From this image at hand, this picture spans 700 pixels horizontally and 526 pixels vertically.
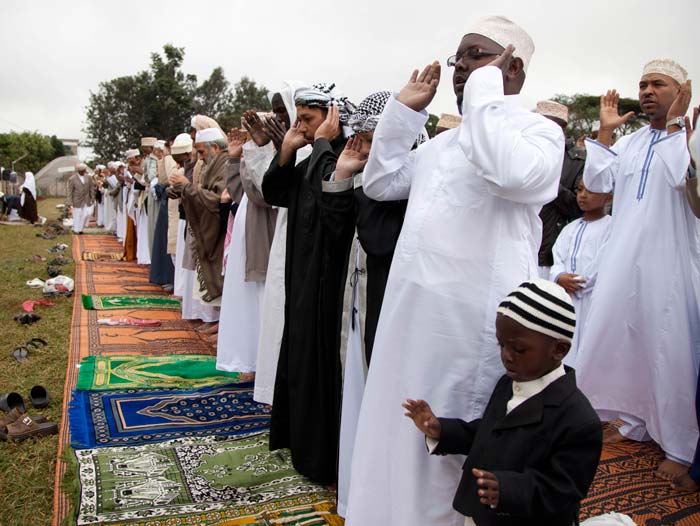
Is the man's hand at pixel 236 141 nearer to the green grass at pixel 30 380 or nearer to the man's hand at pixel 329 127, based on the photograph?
the man's hand at pixel 329 127

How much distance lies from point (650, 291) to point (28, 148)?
5572 centimetres

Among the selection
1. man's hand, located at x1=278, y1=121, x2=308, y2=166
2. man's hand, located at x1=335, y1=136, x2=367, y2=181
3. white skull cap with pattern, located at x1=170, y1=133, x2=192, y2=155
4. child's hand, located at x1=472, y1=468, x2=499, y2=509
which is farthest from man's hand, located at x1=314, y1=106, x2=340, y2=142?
white skull cap with pattern, located at x1=170, y1=133, x2=192, y2=155

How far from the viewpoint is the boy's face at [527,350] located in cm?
176

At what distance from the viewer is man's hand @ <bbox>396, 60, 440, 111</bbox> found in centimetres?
219

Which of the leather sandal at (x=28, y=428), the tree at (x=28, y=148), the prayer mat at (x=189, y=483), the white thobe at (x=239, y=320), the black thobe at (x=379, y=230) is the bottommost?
the prayer mat at (x=189, y=483)

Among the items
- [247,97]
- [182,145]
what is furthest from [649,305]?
[247,97]

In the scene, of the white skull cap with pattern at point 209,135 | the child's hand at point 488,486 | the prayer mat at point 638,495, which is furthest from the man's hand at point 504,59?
the white skull cap with pattern at point 209,135

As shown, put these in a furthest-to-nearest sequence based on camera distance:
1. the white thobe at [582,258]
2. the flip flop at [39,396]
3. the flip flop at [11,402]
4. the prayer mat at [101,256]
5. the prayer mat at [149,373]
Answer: the prayer mat at [101,256] < the prayer mat at [149,373] < the white thobe at [582,258] < the flip flop at [39,396] < the flip flop at [11,402]

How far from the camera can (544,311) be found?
5.67 ft

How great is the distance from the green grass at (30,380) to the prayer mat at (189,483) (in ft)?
0.66

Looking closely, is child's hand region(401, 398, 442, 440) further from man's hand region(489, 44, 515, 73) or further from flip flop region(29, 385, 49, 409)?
flip flop region(29, 385, 49, 409)

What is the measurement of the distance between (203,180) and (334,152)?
2.86 meters

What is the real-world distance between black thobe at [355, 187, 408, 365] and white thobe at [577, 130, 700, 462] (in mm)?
1789

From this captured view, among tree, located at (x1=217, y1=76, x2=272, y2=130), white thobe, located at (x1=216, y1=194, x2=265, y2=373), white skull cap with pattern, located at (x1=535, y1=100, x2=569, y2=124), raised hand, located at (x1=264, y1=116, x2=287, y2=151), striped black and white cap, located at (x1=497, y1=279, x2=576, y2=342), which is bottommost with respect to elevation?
white thobe, located at (x1=216, y1=194, x2=265, y2=373)
